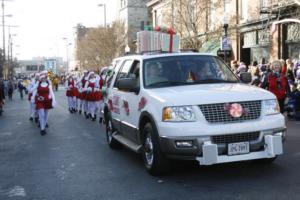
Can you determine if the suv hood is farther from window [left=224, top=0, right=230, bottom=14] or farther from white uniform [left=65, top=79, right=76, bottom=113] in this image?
window [left=224, top=0, right=230, bottom=14]

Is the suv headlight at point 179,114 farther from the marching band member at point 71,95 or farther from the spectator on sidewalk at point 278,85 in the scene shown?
the marching band member at point 71,95

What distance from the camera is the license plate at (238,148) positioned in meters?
7.00

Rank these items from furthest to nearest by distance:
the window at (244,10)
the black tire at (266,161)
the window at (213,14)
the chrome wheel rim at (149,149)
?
the window at (213,14) → the window at (244,10) → the black tire at (266,161) → the chrome wheel rim at (149,149)

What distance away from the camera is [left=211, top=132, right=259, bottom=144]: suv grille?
6973 millimetres

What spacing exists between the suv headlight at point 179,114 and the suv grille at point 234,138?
0.42 metres

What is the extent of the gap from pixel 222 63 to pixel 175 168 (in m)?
2.07

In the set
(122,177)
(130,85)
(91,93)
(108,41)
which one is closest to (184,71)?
(130,85)

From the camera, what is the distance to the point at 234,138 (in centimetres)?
703

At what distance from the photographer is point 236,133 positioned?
23.0 ft

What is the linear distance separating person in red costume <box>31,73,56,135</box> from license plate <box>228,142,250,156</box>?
788cm

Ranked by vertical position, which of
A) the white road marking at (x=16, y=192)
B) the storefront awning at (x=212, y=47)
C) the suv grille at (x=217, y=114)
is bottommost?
the white road marking at (x=16, y=192)

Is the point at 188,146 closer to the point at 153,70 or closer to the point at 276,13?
the point at 153,70

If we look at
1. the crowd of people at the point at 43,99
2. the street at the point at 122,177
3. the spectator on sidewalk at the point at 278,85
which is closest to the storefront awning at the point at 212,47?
the spectator on sidewalk at the point at 278,85

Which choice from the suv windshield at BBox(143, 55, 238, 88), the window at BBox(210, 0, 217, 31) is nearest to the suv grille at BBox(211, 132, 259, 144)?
the suv windshield at BBox(143, 55, 238, 88)
